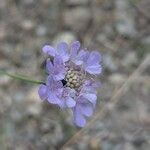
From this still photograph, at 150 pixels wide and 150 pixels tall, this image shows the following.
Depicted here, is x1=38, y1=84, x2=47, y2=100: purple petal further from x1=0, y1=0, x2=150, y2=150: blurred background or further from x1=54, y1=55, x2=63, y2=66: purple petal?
x1=0, y1=0, x2=150, y2=150: blurred background

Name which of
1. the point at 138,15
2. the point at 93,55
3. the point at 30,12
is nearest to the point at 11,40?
the point at 30,12

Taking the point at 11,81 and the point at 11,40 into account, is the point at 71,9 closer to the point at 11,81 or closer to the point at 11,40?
the point at 11,40

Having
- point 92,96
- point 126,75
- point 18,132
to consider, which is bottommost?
point 18,132

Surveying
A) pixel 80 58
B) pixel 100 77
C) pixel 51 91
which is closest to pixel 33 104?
pixel 100 77

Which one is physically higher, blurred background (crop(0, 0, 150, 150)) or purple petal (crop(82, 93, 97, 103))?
purple petal (crop(82, 93, 97, 103))

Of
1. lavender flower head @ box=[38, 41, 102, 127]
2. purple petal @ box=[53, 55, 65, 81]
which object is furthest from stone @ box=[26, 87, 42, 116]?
purple petal @ box=[53, 55, 65, 81]

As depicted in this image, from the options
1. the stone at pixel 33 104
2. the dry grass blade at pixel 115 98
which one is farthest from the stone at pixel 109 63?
the stone at pixel 33 104
